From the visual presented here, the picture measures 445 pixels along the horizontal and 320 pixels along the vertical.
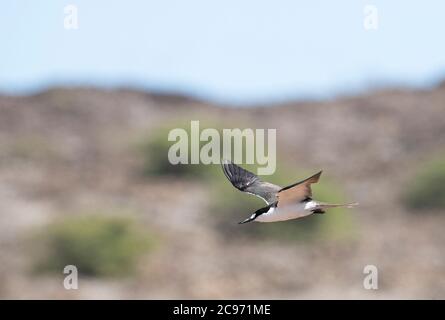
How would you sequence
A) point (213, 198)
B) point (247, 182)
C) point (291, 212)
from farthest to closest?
point (213, 198) → point (247, 182) → point (291, 212)

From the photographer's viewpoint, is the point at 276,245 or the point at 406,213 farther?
the point at 406,213

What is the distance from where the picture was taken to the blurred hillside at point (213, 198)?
23.5 m

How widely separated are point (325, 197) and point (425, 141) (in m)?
5.70

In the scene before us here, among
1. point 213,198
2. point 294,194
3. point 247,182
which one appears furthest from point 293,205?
point 213,198

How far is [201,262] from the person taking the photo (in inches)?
968

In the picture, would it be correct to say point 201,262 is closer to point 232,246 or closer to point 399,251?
point 232,246

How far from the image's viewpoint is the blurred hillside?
23.5 metres

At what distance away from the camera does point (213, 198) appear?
28016 mm

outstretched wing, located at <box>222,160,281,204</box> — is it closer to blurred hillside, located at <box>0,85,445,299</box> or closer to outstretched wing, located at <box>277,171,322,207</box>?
outstretched wing, located at <box>277,171,322,207</box>

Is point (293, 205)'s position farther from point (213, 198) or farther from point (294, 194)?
point (213, 198)

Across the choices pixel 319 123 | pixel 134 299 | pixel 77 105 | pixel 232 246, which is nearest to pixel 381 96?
pixel 319 123

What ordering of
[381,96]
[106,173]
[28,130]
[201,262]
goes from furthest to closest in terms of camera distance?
[381,96] → [28,130] → [106,173] → [201,262]

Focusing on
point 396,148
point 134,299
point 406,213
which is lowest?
point 134,299

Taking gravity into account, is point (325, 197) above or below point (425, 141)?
below
